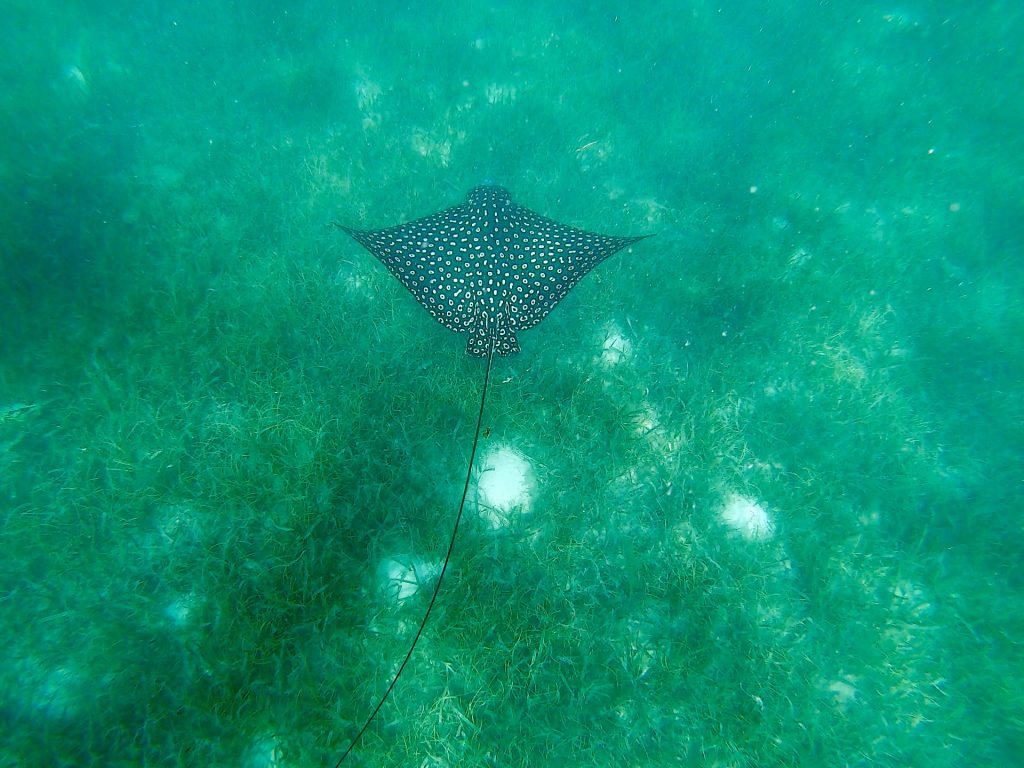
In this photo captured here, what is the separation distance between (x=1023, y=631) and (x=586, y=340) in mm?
4728

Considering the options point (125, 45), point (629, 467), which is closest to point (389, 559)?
point (629, 467)

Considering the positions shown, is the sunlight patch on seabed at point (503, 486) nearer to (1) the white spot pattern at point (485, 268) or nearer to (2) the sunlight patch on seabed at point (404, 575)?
(2) the sunlight patch on seabed at point (404, 575)

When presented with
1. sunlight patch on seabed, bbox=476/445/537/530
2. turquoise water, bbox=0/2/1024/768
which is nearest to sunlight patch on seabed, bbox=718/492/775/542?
turquoise water, bbox=0/2/1024/768

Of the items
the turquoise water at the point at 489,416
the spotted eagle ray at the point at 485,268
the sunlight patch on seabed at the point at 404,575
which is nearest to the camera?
the turquoise water at the point at 489,416

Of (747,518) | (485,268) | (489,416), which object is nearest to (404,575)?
(489,416)

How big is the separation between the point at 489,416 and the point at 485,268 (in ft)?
4.65

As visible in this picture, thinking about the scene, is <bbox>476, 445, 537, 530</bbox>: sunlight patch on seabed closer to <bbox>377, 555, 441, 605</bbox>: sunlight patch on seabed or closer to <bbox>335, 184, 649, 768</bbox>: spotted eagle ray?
<bbox>335, 184, 649, 768</bbox>: spotted eagle ray

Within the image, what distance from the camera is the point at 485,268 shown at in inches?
165

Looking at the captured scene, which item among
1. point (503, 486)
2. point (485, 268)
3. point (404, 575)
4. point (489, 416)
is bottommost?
point (404, 575)

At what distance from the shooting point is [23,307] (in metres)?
4.37

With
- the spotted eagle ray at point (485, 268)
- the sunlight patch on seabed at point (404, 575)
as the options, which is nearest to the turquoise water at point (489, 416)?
the sunlight patch on seabed at point (404, 575)

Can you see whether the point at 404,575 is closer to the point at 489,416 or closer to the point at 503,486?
the point at 503,486

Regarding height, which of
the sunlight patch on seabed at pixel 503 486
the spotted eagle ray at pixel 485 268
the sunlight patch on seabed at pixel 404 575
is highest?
the spotted eagle ray at pixel 485 268

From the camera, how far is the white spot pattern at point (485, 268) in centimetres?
416
